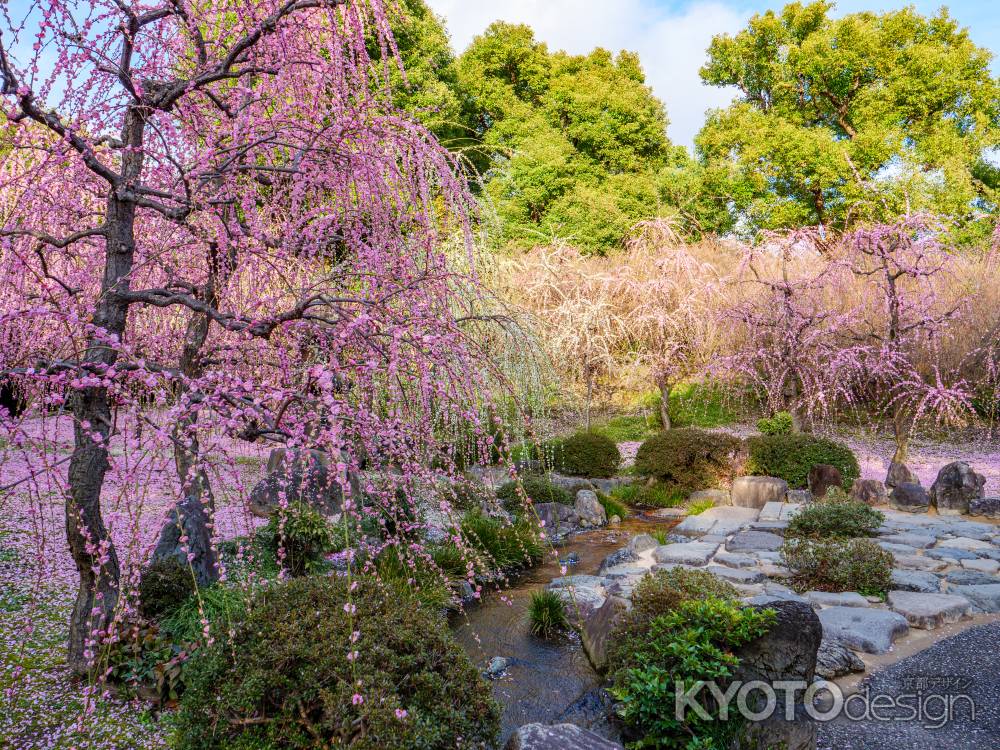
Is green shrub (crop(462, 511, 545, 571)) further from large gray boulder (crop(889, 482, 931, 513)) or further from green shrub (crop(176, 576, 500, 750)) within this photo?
large gray boulder (crop(889, 482, 931, 513))

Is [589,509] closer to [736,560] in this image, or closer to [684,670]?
[736,560]

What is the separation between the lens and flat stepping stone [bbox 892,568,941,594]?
493cm

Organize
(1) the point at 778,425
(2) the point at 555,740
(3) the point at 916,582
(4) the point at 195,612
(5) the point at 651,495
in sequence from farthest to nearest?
(1) the point at 778,425 < (5) the point at 651,495 < (3) the point at 916,582 < (4) the point at 195,612 < (2) the point at 555,740

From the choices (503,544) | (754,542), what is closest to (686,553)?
(754,542)

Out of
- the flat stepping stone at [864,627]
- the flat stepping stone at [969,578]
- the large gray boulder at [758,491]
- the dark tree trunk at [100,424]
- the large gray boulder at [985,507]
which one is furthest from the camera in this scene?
the large gray boulder at [758,491]

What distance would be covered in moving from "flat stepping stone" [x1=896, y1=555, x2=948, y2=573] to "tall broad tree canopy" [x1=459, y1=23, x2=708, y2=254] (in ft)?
44.9

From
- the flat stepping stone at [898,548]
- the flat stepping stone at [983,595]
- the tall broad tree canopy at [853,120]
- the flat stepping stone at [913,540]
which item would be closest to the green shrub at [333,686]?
the flat stepping stone at [983,595]

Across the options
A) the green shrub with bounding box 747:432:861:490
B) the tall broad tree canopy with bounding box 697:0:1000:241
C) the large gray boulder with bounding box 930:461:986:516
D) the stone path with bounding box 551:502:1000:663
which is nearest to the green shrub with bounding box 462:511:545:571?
the stone path with bounding box 551:502:1000:663

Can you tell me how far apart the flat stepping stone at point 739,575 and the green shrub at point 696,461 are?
3.77 meters

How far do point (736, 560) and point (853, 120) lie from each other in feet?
61.7

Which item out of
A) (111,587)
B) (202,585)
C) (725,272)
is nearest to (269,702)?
(111,587)

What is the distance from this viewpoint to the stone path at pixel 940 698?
3080 mm

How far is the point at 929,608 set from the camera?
452 cm

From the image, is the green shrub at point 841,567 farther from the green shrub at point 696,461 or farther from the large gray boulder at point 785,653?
the green shrub at point 696,461
